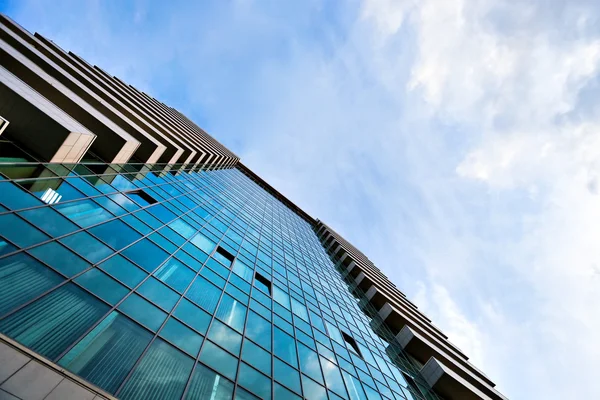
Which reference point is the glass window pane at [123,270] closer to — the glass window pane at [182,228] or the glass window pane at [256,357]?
the glass window pane at [256,357]

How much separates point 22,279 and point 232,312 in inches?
291

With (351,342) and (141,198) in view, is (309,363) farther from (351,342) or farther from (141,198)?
(141,198)

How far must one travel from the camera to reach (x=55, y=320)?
7.09 m

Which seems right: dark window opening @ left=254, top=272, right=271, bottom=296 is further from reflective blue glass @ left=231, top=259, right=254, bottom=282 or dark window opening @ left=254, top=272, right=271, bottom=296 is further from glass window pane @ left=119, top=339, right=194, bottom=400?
glass window pane @ left=119, top=339, right=194, bottom=400

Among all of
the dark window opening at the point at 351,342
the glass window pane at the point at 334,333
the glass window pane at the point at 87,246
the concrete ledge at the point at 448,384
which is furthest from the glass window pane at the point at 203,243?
the concrete ledge at the point at 448,384

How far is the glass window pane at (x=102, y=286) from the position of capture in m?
8.63

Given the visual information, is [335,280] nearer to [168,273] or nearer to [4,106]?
[168,273]

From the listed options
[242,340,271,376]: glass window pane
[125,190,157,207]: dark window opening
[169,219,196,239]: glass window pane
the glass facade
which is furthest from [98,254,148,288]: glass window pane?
[125,190,157,207]: dark window opening

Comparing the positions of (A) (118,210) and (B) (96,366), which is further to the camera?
(A) (118,210)

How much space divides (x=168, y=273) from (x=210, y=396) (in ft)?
16.6

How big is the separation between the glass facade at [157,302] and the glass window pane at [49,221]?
42 mm

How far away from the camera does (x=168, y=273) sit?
12.1 m

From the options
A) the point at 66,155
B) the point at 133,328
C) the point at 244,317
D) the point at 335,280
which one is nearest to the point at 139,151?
the point at 66,155

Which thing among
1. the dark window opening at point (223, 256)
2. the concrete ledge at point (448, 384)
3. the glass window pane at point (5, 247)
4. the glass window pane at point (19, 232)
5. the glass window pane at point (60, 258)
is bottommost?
the dark window opening at point (223, 256)
